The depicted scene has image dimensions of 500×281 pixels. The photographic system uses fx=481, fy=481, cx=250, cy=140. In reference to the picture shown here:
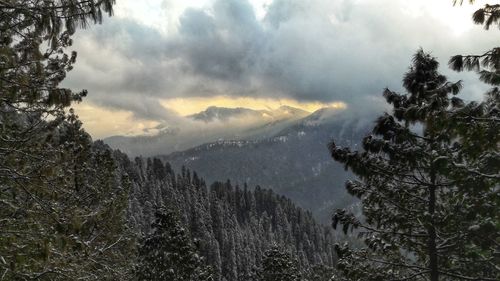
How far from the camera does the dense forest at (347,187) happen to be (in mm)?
6156

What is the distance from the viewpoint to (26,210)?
6.12 metres

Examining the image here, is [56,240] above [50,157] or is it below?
below

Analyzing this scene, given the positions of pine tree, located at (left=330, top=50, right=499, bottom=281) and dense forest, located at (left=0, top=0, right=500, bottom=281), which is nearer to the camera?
dense forest, located at (left=0, top=0, right=500, bottom=281)

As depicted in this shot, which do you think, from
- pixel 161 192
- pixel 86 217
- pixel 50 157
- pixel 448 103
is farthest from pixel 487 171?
pixel 161 192

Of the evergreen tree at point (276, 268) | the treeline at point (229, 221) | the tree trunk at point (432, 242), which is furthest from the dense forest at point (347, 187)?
the treeline at point (229, 221)

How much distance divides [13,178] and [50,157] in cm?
196

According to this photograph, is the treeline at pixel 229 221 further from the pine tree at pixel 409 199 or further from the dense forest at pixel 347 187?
the pine tree at pixel 409 199

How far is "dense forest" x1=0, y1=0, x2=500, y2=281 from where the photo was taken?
6156mm

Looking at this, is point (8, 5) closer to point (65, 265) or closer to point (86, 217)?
point (86, 217)

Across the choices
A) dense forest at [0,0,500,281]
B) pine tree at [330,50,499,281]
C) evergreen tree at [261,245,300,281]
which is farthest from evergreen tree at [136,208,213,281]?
pine tree at [330,50,499,281]

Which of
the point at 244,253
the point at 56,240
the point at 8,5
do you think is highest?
→ the point at 8,5

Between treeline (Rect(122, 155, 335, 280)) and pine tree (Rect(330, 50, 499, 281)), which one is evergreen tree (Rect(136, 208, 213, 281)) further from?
pine tree (Rect(330, 50, 499, 281))

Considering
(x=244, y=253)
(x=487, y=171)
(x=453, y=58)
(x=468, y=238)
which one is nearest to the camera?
(x=453, y=58)

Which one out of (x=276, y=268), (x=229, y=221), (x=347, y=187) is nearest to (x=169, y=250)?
(x=276, y=268)
